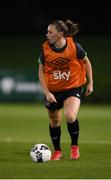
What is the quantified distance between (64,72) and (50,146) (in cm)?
305

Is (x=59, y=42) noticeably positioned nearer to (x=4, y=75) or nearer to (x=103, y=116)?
(x=103, y=116)

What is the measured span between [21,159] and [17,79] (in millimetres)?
20856

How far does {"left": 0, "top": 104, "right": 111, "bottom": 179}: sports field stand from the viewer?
9.99 m

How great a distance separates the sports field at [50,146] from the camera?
9.99m

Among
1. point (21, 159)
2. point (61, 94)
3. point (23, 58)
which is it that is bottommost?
point (23, 58)

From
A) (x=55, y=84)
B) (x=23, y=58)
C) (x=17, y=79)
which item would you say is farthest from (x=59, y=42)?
(x=23, y=58)

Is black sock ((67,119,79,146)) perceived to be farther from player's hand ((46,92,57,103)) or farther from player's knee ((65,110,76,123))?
player's hand ((46,92,57,103))

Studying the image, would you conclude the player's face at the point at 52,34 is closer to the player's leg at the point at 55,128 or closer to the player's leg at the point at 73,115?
the player's leg at the point at 73,115

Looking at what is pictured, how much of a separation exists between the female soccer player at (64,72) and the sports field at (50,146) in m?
0.74

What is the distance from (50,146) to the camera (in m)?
14.6

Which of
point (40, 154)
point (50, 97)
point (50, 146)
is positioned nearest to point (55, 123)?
point (50, 97)

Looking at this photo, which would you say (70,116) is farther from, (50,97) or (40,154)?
(40,154)

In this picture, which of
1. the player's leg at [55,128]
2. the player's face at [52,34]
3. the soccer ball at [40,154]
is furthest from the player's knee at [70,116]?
the player's face at [52,34]

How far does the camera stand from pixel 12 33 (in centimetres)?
4366
